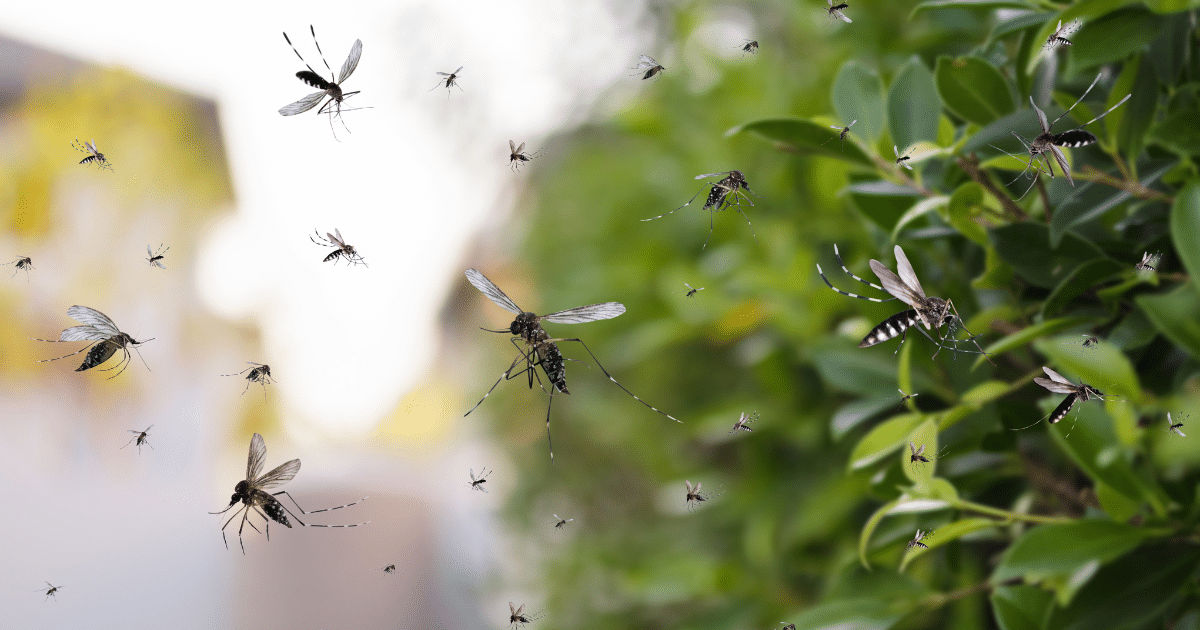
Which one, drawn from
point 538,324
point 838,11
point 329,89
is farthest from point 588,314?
point 838,11

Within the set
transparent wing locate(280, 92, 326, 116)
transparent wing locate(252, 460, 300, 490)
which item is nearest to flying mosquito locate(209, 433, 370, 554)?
transparent wing locate(252, 460, 300, 490)

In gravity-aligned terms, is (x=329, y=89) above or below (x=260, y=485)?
above

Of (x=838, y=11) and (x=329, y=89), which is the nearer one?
(x=329, y=89)

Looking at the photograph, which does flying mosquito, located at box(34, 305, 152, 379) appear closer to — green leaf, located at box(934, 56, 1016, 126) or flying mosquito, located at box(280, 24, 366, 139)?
flying mosquito, located at box(280, 24, 366, 139)

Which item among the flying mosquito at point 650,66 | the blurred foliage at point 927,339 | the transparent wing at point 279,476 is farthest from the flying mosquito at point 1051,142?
the transparent wing at point 279,476

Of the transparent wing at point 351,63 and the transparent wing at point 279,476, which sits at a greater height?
the transparent wing at point 351,63

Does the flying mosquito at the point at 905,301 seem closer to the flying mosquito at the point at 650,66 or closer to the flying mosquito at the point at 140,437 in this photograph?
the flying mosquito at the point at 650,66

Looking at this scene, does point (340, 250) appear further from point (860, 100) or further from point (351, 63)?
point (860, 100)
